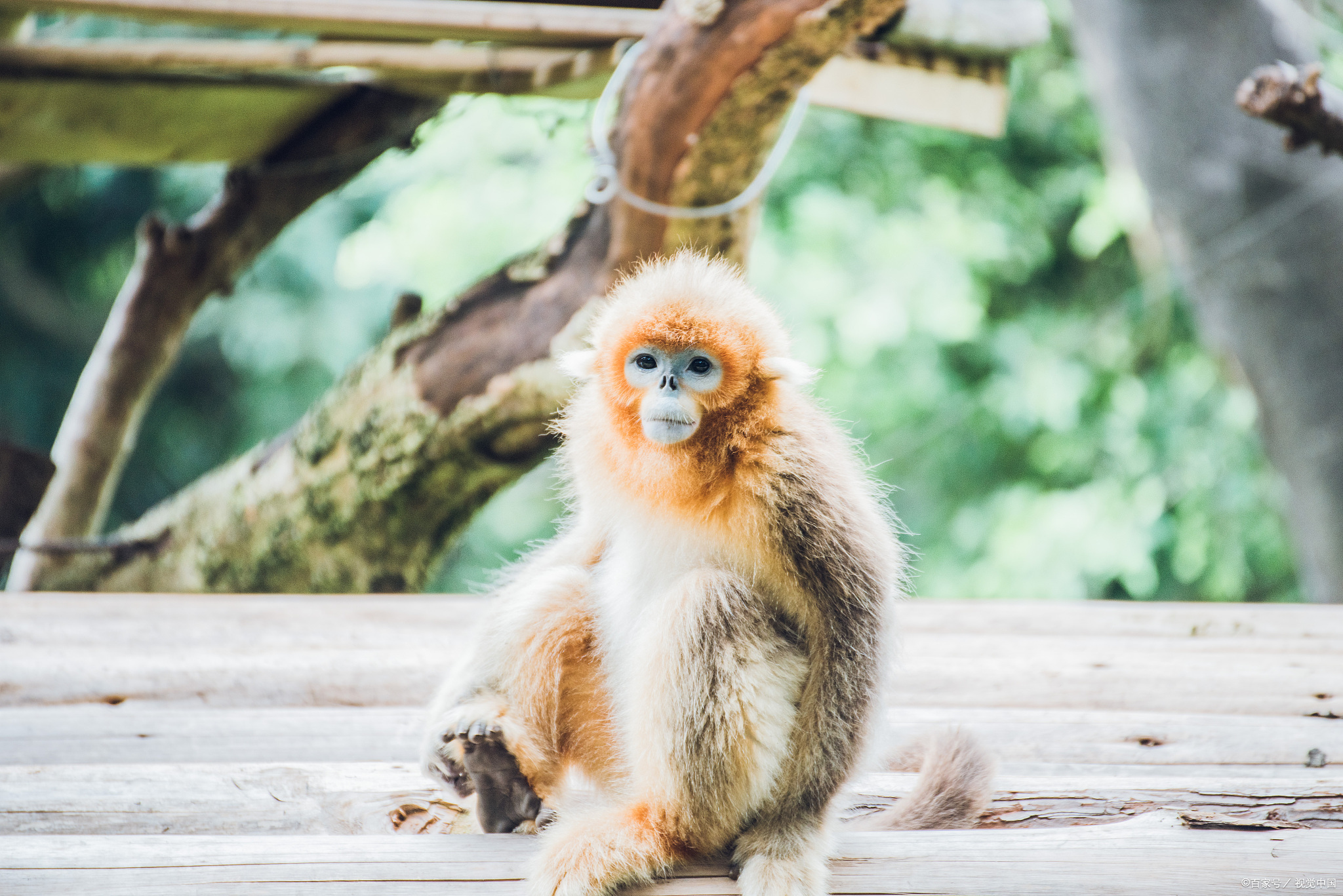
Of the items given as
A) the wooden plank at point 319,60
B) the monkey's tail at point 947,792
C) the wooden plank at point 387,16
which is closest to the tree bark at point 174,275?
the wooden plank at point 319,60

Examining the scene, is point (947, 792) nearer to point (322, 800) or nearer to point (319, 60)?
point (322, 800)

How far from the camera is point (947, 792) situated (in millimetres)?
2291

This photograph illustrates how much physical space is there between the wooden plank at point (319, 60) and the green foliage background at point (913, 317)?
3.42m

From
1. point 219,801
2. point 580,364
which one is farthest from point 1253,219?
point 219,801

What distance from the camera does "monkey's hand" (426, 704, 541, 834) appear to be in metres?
2.20

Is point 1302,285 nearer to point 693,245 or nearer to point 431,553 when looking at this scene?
point 693,245

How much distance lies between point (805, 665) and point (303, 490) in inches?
132

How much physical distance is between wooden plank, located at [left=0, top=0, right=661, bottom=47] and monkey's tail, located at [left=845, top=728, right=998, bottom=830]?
2760 millimetres

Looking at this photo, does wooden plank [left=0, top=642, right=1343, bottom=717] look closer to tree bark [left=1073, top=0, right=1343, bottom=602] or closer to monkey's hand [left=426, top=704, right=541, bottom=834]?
monkey's hand [left=426, top=704, right=541, bottom=834]

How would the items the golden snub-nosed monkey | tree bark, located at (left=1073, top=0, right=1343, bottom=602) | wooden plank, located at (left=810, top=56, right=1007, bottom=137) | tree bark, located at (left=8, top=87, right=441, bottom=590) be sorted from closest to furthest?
the golden snub-nosed monkey → wooden plank, located at (left=810, top=56, right=1007, bottom=137) → tree bark, located at (left=8, top=87, right=441, bottom=590) → tree bark, located at (left=1073, top=0, right=1343, bottom=602)

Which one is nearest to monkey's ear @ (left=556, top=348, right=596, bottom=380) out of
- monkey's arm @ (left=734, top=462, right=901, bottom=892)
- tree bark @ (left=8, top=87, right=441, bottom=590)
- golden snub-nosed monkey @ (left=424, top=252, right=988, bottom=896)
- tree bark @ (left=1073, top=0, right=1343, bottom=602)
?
golden snub-nosed monkey @ (left=424, top=252, right=988, bottom=896)

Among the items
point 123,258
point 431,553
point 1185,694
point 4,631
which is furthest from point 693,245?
point 123,258

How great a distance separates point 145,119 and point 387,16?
1.65 m

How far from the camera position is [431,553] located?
5.31 metres
